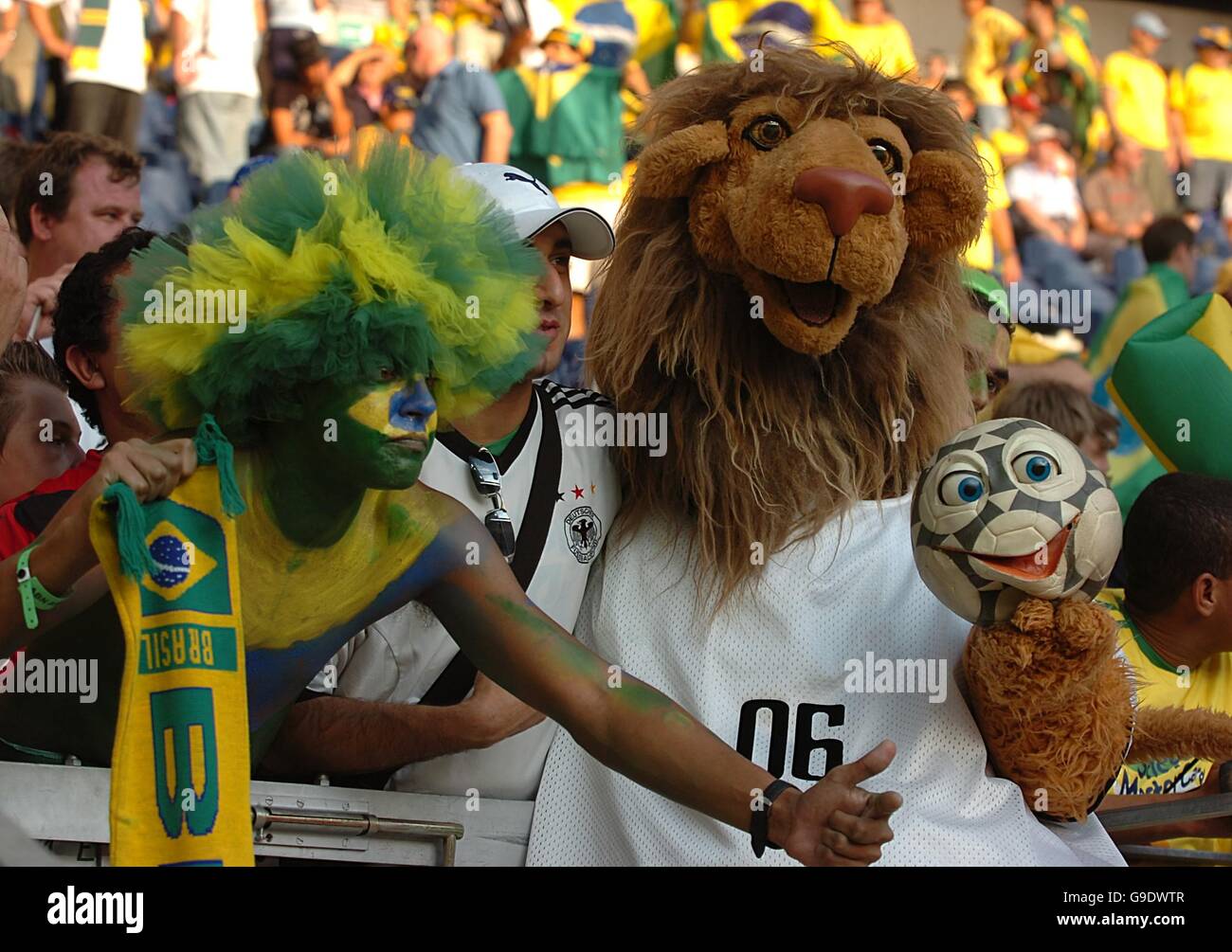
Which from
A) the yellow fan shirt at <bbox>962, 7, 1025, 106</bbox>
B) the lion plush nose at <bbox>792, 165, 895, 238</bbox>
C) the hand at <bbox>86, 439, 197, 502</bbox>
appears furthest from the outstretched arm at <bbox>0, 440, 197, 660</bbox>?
the yellow fan shirt at <bbox>962, 7, 1025, 106</bbox>

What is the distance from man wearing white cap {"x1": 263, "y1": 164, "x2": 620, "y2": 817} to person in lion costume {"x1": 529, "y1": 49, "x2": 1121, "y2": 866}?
6cm

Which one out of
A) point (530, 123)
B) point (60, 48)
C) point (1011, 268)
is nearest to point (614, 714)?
point (530, 123)

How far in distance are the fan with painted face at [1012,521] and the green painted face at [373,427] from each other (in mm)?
733

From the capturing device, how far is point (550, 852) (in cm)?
238

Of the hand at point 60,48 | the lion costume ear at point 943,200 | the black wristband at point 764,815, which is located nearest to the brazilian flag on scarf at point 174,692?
the black wristband at point 764,815

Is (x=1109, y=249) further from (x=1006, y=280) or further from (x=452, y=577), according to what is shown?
(x=452, y=577)

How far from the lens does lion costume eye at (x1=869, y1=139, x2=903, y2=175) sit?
239 cm

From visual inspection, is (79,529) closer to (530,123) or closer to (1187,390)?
(1187,390)

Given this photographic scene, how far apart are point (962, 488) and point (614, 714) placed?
1.88 ft

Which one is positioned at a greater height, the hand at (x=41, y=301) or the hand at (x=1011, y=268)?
the hand at (x=41, y=301)

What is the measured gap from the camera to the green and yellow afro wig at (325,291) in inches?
72.2

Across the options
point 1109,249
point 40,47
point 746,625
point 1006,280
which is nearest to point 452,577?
point 746,625

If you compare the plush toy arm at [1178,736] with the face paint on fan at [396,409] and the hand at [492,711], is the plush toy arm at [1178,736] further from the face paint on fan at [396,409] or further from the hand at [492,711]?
the face paint on fan at [396,409]

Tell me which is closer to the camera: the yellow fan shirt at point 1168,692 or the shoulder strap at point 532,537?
the shoulder strap at point 532,537
